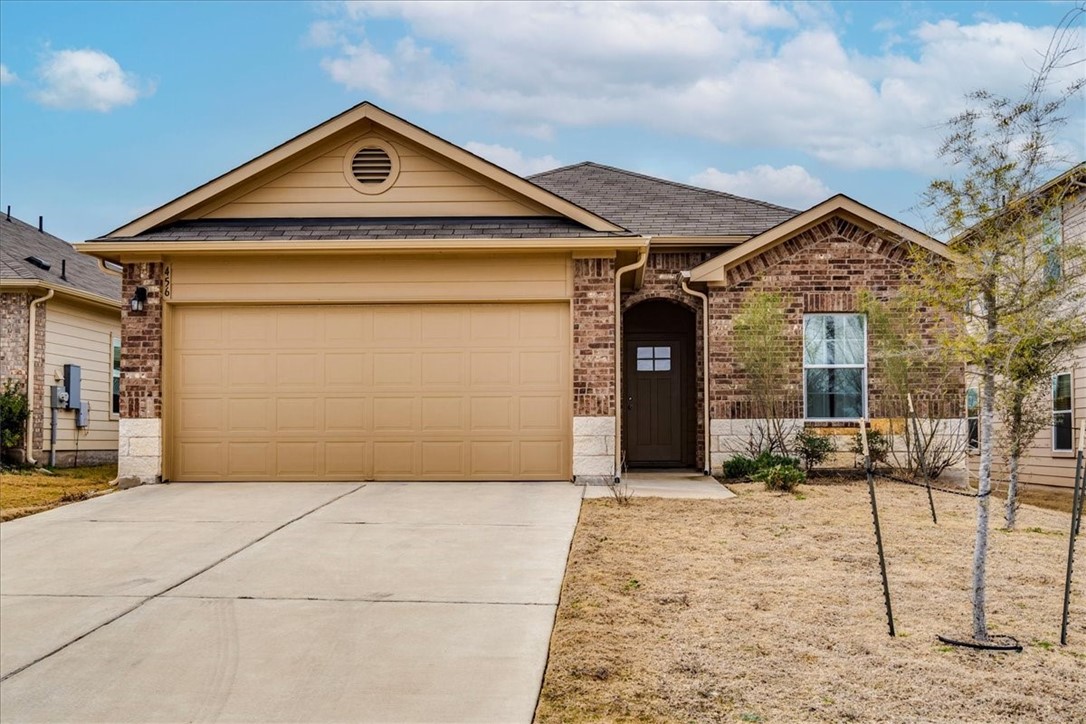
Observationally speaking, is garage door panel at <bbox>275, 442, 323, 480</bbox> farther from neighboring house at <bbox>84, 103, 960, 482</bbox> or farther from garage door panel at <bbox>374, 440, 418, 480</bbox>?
garage door panel at <bbox>374, 440, 418, 480</bbox>

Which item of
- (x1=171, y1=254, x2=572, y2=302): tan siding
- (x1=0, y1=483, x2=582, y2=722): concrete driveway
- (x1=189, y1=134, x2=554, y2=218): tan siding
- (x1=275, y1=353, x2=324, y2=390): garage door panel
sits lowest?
(x1=0, y1=483, x2=582, y2=722): concrete driveway

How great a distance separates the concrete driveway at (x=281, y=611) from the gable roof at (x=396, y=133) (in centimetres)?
421

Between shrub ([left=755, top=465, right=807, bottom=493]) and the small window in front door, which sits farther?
the small window in front door

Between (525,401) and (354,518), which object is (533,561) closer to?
(354,518)

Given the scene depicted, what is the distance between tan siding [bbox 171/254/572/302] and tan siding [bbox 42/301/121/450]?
6.92 meters

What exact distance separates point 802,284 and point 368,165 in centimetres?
645

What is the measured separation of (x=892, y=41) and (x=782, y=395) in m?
5.88

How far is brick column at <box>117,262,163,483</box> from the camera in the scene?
42.9ft

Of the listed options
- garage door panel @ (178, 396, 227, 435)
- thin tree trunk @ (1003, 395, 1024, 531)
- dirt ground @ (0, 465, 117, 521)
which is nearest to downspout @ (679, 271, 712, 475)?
thin tree trunk @ (1003, 395, 1024, 531)

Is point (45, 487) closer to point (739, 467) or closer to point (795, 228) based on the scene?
point (739, 467)

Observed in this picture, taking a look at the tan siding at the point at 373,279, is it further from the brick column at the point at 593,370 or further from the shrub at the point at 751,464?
the shrub at the point at 751,464

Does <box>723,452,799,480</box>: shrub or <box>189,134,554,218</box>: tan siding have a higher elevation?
<box>189,134,554,218</box>: tan siding

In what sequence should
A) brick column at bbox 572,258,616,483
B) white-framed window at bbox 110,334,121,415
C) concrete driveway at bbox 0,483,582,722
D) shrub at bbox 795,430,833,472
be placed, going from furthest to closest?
white-framed window at bbox 110,334,121,415
shrub at bbox 795,430,833,472
brick column at bbox 572,258,616,483
concrete driveway at bbox 0,483,582,722

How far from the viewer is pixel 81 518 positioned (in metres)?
10.8
